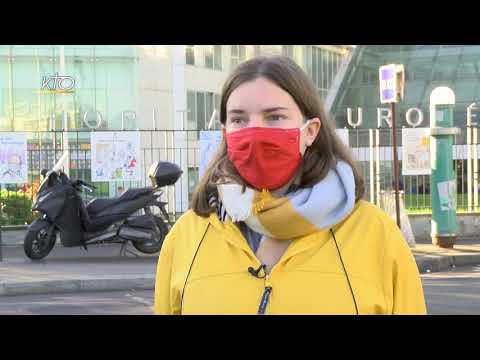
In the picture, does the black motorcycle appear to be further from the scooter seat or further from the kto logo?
the kto logo

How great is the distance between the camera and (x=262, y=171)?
2.11 m

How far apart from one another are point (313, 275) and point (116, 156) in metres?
11.7

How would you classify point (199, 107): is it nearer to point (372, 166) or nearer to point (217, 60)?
point (217, 60)

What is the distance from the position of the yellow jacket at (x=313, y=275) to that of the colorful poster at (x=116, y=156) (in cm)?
1149

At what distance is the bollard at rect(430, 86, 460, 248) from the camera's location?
12648 mm

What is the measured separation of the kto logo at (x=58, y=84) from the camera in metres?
27.1

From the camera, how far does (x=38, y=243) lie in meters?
11.4

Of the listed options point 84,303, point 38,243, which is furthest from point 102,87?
point 84,303

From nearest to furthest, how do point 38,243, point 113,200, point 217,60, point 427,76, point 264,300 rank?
point 264,300, point 38,243, point 113,200, point 427,76, point 217,60

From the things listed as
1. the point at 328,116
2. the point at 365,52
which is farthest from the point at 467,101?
the point at 328,116

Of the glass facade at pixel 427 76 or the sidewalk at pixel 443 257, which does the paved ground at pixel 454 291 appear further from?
the glass facade at pixel 427 76
